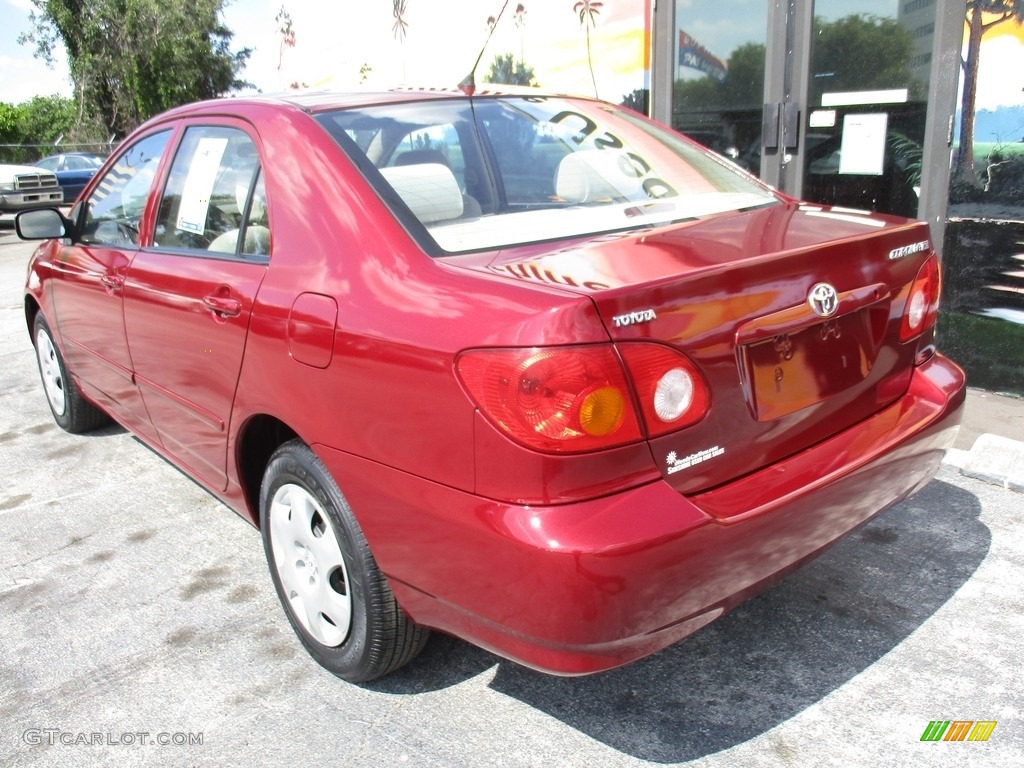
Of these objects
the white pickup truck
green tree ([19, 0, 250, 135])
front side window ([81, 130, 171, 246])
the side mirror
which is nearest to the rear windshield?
front side window ([81, 130, 171, 246])

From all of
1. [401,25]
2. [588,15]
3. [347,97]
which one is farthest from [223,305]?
[401,25]

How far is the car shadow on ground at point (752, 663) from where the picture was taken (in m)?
2.41

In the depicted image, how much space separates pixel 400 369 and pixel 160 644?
148cm

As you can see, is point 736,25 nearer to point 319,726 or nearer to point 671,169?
point 671,169

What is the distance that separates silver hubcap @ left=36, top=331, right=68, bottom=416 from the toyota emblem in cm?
392

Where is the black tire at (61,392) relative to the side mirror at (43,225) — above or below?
below

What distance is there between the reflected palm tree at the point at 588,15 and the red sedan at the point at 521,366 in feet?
14.6

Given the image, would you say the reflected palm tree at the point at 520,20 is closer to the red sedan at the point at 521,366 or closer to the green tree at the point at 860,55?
the green tree at the point at 860,55

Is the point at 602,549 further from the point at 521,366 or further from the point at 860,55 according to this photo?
the point at 860,55

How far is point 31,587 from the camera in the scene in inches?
131

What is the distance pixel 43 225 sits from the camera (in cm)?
399

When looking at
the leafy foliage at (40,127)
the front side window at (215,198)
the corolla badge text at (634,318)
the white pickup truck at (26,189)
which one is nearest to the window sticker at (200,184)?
the front side window at (215,198)

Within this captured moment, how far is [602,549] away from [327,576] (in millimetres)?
1002

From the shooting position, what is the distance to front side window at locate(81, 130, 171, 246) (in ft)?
11.6
